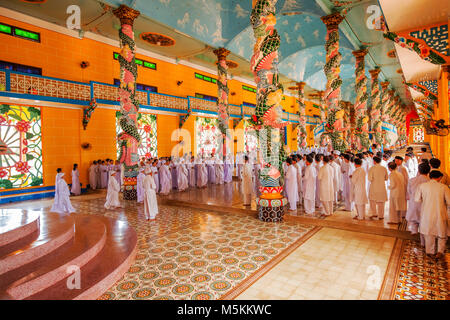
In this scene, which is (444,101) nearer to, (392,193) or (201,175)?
(392,193)

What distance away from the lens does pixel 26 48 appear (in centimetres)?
1000

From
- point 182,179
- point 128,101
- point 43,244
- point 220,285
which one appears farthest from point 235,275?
point 182,179

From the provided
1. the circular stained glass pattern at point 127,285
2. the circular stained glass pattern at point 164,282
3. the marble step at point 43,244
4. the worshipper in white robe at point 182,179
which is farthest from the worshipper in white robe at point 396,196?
the worshipper in white robe at point 182,179

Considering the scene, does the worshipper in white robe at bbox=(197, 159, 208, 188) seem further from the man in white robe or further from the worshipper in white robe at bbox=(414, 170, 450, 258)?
the worshipper in white robe at bbox=(414, 170, 450, 258)

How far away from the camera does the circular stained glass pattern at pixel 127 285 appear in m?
3.48

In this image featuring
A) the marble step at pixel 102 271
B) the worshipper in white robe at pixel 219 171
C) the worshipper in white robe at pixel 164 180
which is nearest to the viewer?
the marble step at pixel 102 271

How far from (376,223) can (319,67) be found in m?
17.9

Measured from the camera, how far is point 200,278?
3.72m

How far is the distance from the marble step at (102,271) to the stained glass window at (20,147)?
6965 mm

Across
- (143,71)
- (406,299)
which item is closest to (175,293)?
(406,299)

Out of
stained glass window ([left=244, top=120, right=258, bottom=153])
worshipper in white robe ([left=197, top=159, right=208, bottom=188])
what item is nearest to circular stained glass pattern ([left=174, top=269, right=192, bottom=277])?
worshipper in white robe ([left=197, top=159, right=208, bottom=188])

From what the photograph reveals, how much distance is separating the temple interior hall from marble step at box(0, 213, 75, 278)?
1.1 inches

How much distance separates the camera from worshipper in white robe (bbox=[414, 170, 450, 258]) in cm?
412

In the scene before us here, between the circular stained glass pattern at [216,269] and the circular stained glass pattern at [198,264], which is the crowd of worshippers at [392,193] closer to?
the circular stained glass pattern at [216,269]
